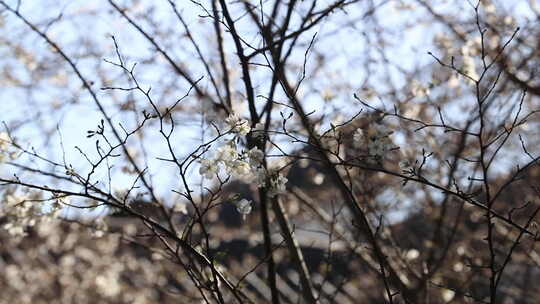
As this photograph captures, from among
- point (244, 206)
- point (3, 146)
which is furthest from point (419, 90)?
point (3, 146)

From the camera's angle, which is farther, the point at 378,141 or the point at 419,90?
the point at 419,90

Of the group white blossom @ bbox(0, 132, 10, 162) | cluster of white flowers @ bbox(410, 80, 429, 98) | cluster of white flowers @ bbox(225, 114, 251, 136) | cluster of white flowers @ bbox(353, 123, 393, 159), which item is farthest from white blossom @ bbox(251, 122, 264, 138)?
cluster of white flowers @ bbox(410, 80, 429, 98)

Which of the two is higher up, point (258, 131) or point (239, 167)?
point (258, 131)

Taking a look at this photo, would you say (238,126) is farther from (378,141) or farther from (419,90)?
(419,90)

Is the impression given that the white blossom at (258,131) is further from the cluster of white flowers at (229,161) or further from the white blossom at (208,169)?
the white blossom at (208,169)

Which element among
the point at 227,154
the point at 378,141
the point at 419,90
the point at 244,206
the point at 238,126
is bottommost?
the point at 244,206

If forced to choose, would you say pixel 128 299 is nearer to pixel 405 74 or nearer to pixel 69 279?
pixel 69 279

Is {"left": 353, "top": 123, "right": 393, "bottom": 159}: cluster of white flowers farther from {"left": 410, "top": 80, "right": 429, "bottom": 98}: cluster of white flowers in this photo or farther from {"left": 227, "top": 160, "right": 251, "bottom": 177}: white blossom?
{"left": 410, "top": 80, "right": 429, "bottom": 98}: cluster of white flowers

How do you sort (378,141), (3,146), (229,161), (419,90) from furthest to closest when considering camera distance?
1. (419,90)
2. (3,146)
3. (378,141)
4. (229,161)

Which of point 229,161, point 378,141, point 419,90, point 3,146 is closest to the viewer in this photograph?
point 229,161

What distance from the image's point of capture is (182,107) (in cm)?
484

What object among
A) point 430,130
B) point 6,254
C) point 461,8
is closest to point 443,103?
point 430,130

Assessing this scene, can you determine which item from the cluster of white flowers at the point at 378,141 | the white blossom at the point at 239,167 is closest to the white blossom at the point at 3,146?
the white blossom at the point at 239,167

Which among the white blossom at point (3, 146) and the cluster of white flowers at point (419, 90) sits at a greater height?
the cluster of white flowers at point (419, 90)
